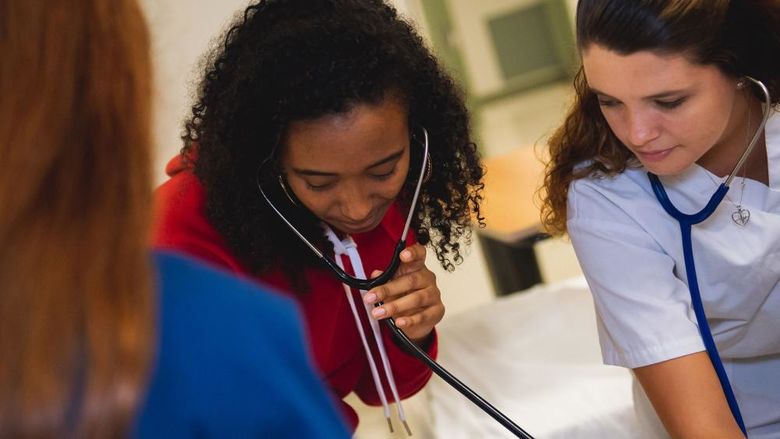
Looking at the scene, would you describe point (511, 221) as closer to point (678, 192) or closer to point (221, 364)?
point (678, 192)

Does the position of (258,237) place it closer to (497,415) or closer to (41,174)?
(497,415)

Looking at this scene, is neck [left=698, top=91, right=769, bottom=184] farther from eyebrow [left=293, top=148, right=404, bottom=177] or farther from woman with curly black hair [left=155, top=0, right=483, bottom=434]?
eyebrow [left=293, top=148, right=404, bottom=177]

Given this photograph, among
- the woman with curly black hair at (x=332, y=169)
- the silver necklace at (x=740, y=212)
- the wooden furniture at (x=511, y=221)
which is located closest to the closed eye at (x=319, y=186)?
the woman with curly black hair at (x=332, y=169)

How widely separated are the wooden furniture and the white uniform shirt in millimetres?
723

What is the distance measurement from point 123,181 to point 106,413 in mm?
113

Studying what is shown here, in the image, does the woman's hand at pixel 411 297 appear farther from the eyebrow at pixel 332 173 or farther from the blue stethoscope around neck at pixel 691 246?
the blue stethoscope around neck at pixel 691 246

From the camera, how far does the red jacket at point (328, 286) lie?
4.00 feet

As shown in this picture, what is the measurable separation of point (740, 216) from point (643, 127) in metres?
0.22

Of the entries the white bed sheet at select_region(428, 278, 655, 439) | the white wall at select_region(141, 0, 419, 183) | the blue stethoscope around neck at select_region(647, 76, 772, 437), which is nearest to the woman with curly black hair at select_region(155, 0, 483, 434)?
the white bed sheet at select_region(428, 278, 655, 439)

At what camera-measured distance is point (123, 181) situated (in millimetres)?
438

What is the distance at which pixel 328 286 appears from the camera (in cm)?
130

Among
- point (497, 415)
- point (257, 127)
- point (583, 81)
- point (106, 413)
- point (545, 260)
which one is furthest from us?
point (545, 260)

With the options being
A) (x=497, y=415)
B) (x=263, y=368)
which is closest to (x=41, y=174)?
(x=263, y=368)

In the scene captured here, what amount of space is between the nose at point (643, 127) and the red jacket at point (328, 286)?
401 millimetres
